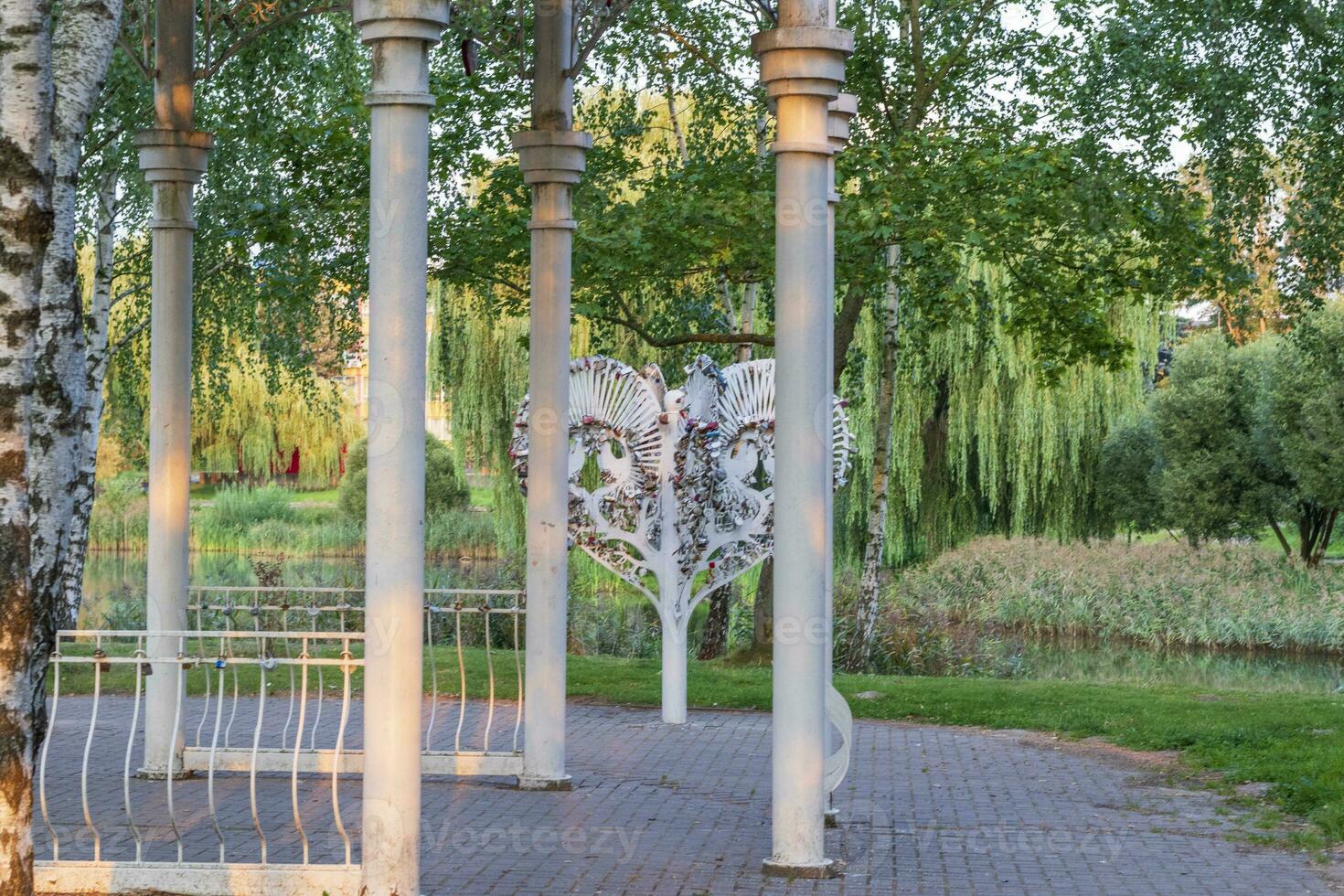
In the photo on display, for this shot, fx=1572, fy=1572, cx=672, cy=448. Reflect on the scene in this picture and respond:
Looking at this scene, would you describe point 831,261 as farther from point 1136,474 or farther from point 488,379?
point 1136,474

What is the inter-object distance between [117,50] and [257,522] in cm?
2344

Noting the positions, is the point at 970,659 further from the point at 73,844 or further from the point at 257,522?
the point at 257,522

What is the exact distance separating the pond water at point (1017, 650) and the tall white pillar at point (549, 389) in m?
10.8

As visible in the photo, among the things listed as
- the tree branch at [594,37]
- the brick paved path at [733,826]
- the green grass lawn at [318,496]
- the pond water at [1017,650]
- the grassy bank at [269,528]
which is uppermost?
the tree branch at [594,37]

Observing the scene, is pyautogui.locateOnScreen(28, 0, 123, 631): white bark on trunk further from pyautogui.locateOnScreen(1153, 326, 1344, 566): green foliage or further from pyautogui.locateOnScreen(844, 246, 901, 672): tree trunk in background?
pyautogui.locateOnScreen(1153, 326, 1344, 566): green foliage

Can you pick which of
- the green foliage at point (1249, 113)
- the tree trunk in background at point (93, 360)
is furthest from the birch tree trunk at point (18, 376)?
the tree trunk in background at point (93, 360)

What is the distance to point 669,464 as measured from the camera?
570 inches

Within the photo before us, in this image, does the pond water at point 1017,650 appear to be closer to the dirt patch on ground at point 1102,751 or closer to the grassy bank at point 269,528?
the grassy bank at point 269,528

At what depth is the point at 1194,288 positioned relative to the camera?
52.8 feet

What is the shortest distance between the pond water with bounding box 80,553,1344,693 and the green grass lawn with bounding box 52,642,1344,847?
9.95 ft

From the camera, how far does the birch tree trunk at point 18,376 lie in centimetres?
489

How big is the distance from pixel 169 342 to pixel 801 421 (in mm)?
4565

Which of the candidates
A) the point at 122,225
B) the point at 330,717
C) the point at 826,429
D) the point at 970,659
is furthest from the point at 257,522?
the point at 826,429

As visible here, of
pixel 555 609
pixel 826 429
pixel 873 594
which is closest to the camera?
pixel 826 429
